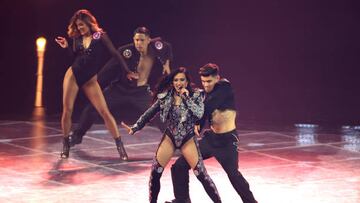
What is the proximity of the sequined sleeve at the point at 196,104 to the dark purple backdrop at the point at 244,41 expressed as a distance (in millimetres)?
7596

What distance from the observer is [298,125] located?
48.9ft

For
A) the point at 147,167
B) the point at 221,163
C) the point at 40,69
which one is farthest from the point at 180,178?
the point at 40,69

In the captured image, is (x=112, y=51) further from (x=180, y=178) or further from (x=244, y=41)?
(x=244, y=41)

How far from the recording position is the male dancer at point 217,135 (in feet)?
29.1

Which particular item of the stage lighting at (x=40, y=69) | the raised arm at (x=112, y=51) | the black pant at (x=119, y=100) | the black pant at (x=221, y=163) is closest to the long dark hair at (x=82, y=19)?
the raised arm at (x=112, y=51)

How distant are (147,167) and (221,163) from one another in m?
2.63

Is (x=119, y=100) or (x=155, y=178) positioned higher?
(x=119, y=100)

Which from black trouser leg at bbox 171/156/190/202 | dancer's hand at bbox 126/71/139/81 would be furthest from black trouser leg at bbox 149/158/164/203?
dancer's hand at bbox 126/71/139/81

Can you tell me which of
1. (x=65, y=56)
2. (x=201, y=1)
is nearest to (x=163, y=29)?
(x=201, y=1)

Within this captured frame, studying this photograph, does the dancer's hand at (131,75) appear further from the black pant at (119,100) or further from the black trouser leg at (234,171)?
the black trouser leg at (234,171)

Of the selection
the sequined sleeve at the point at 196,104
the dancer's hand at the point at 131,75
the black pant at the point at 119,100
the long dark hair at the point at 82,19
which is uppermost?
the long dark hair at the point at 82,19

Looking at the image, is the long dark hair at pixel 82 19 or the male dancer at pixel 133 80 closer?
the long dark hair at pixel 82 19

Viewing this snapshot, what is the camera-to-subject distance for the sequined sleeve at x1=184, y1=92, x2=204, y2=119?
8758 mm

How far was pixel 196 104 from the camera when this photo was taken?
8.77m
